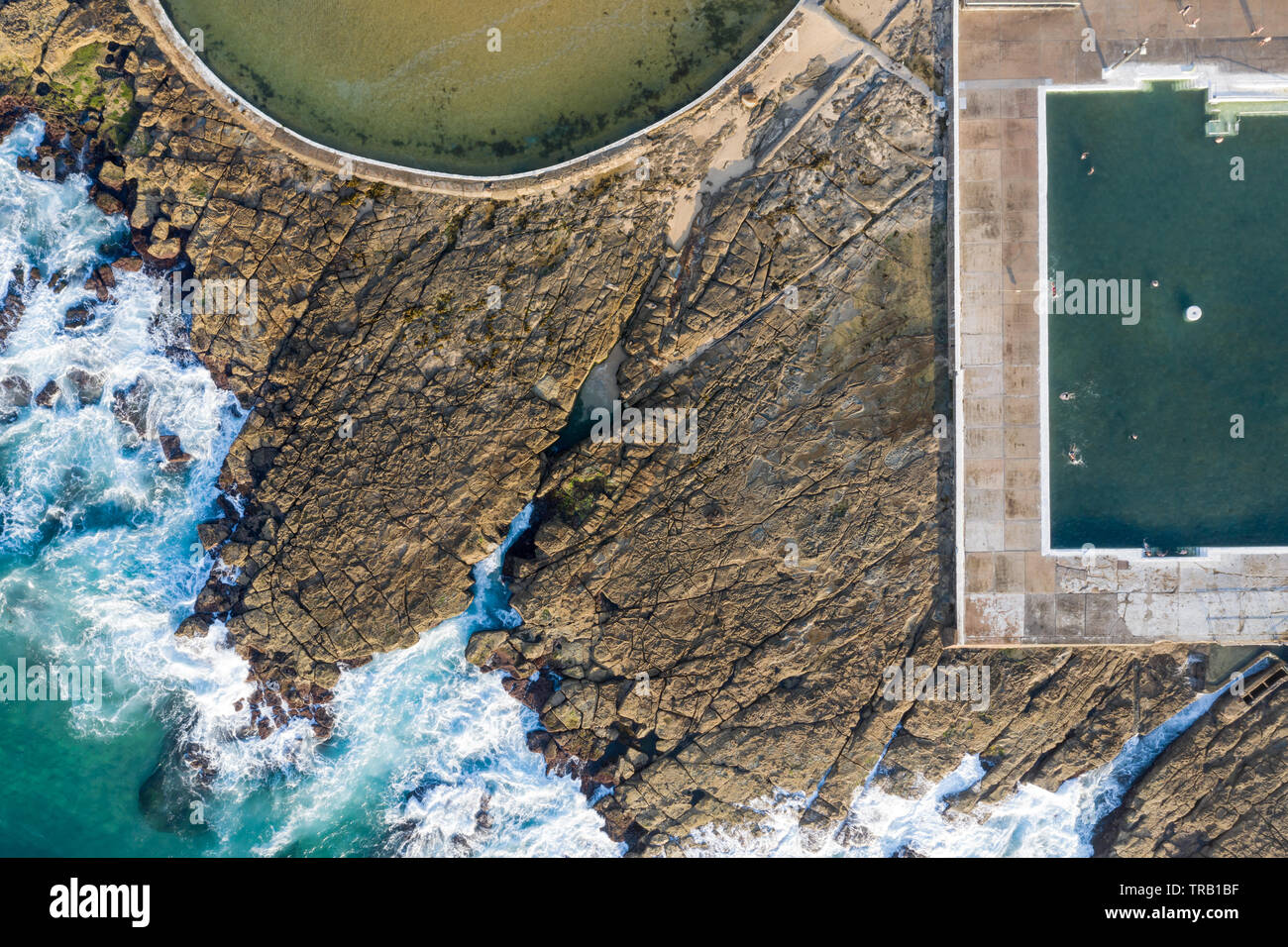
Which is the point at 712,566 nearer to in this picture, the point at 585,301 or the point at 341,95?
the point at 585,301

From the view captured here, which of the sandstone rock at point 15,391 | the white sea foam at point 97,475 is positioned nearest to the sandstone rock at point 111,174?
the white sea foam at point 97,475

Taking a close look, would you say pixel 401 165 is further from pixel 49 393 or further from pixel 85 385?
pixel 49 393

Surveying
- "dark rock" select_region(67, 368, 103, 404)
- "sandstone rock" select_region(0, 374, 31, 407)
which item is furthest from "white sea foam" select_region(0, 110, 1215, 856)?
"sandstone rock" select_region(0, 374, 31, 407)

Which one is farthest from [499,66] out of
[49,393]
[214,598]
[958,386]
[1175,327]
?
[1175,327]

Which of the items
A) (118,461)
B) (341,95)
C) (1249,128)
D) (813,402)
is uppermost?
(341,95)

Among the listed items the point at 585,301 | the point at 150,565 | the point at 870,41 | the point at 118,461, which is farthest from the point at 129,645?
the point at 870,41

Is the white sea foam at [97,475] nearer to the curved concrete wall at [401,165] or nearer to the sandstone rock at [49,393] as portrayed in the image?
the sandstone rock at [49,393]
